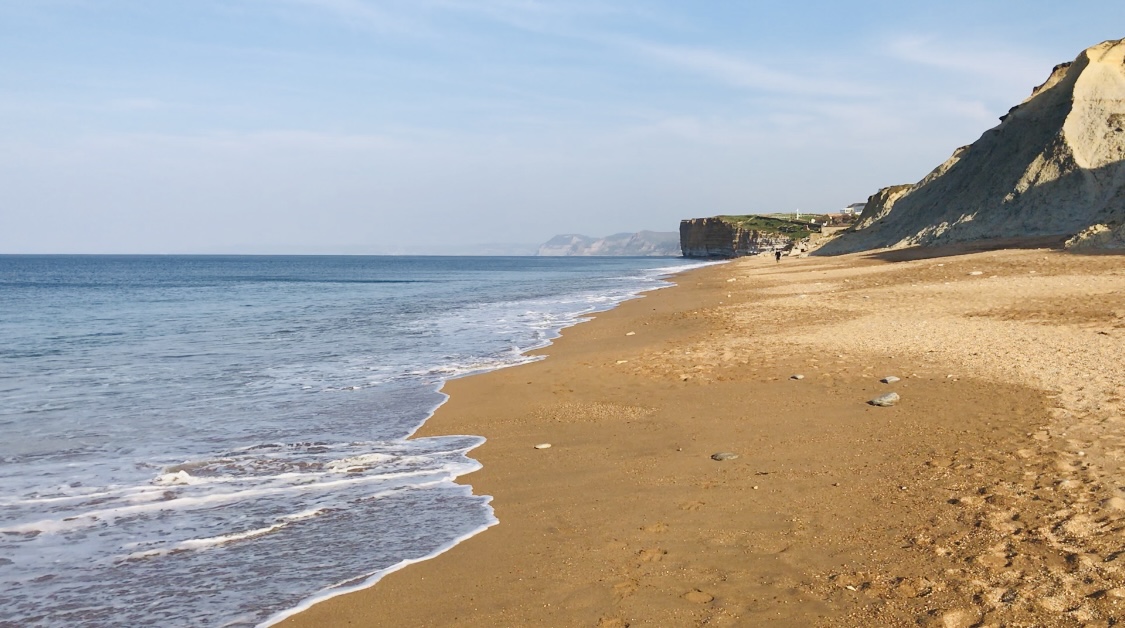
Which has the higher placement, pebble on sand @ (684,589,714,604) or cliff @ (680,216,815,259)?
cliff @ (680,216,815,259)

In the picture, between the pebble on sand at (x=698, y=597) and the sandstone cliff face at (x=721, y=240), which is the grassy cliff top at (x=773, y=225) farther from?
the pebble on sand at (x=698, y=597)

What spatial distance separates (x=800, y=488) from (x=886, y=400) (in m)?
3.20

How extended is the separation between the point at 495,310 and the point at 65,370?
1628 cm

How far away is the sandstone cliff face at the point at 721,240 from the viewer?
385 ft

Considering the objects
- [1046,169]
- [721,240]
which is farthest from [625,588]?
[721,240]

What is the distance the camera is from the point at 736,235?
136 meters

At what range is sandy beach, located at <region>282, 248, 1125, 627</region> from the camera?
4574 mm

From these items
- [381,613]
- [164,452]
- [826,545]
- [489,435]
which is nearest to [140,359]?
[164,452]

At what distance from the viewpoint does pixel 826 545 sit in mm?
5316

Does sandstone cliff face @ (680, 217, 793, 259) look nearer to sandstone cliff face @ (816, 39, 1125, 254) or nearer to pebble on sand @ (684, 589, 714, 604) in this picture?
sandstone cliff face @ (816, 39, 1125, 254)

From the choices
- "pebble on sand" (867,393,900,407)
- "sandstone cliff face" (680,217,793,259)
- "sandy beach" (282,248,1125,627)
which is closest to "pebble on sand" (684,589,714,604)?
"sandy beach" (282,248,1125,627)

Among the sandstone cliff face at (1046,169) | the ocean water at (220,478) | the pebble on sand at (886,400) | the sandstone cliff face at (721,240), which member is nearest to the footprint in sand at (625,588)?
the ocean water at (220,478)

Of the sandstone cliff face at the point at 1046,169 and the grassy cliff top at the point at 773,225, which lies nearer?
the sandstone cliff face at the point at 1046,169

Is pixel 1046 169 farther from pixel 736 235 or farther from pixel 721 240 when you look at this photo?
pixel 721 240
